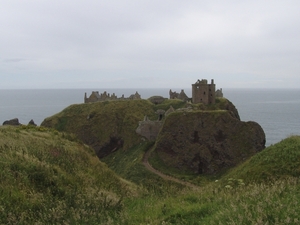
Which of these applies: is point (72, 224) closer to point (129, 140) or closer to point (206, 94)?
point (129, 140)

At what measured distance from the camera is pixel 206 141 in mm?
46406

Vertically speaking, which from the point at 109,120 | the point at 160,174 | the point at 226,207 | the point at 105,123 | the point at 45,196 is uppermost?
the point at 226,207

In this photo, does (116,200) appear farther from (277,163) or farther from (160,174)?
(160,174)

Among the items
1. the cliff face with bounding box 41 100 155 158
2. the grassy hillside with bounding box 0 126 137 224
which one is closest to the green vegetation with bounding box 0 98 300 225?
the grassy hillside with bounding box 0 126 137 224

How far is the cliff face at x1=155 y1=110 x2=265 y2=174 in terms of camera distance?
44281 millimetres

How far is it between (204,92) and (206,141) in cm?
2275

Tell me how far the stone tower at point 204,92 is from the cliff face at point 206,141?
60.4ft

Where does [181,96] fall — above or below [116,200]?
above

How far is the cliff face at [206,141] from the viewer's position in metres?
44.3

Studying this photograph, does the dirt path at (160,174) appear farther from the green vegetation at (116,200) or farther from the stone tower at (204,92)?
the stone tower at (204,92)

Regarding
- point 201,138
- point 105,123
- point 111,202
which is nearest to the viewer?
point 111,202

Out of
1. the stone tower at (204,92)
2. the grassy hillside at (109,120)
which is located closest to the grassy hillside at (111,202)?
the grassy hillside at (109,120)

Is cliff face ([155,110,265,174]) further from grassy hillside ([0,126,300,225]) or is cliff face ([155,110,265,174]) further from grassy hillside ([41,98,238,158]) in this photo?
grassy hillside ([0,126,300,225])

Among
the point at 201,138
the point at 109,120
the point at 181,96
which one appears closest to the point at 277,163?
the point at 201,138
